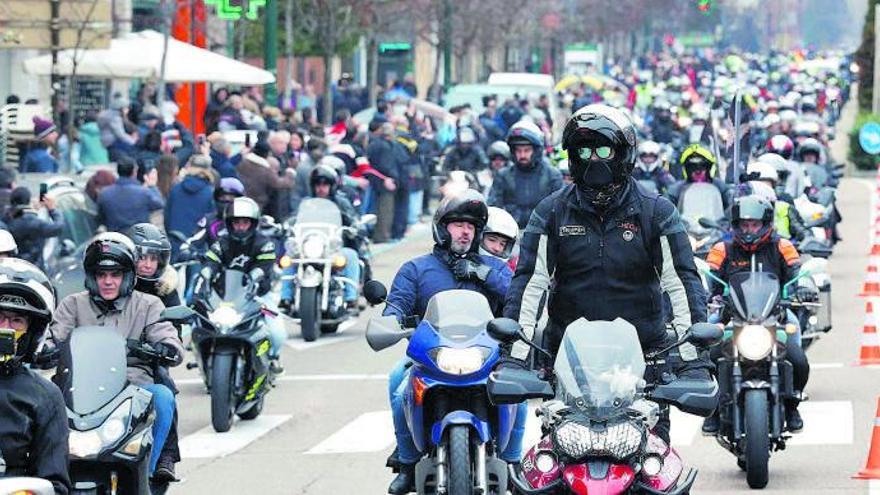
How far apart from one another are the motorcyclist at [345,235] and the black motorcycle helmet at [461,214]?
10387mm

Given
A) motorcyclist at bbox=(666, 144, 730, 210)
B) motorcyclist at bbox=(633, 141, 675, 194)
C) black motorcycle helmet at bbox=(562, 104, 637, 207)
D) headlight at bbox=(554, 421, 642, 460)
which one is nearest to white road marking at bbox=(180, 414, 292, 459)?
motorcyclist at bbox=(666, 144, 730, 210)

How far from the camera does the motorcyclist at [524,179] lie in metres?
19.4

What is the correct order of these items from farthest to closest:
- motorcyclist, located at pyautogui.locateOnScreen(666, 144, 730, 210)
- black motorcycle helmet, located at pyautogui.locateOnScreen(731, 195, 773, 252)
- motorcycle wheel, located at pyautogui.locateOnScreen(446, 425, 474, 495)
Result: motorcyclist, located at pyautogui.locateOnScreen(666, 144, 730, 210), black motorcycle helmet, located at pyautogui.locateOnScreen(731, 195, 773, 252), motorcycle wheel, located at pyautogui.locateOnScreen(446, 425, 474, 495)

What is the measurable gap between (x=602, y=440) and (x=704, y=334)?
603 millimetres

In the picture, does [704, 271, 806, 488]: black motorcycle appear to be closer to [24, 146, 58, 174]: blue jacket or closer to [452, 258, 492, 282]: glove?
[452, 258, 492, 282]: glove

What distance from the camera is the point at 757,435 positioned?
1262cm

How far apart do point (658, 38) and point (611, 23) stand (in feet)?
175

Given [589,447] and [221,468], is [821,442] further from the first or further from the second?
[589,447]

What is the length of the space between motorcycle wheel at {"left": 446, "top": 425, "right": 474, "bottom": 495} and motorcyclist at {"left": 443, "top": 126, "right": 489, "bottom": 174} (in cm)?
2234

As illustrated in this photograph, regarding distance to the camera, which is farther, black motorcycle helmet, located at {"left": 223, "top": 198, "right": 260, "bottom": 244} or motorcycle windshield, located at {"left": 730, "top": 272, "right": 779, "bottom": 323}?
black motorcycle helmet, located at {"left": 223, "top": 198, "right": 260, "bottom": 244}

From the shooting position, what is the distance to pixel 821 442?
48.4ft

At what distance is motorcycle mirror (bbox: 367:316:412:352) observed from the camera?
34.1ft

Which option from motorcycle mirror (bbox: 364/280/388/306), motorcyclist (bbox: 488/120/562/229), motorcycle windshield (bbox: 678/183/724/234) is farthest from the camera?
motorcycle windshield (bbox: 678/183/724/234)

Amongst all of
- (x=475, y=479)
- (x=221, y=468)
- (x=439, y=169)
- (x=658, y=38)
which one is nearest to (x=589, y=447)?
(x=475, y=479)
